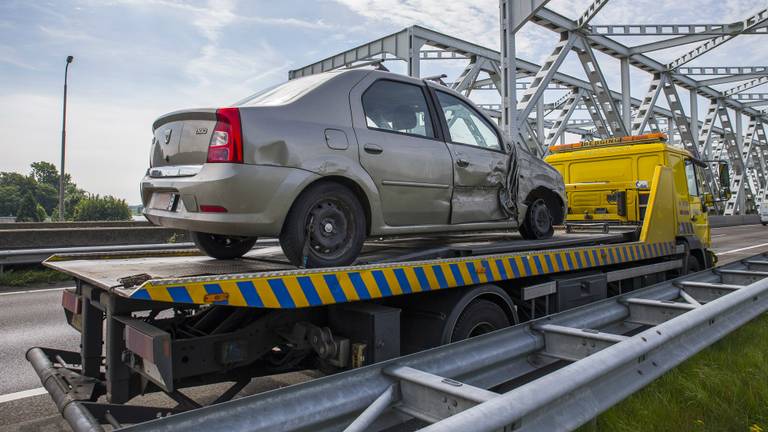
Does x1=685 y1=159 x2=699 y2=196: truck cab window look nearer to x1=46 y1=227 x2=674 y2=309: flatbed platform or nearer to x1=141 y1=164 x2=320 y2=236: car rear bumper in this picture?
x1=46 y1=227 x2=674 y2=309: flatbed platform

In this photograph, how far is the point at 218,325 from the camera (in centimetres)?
320

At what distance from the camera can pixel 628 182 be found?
7.04 m

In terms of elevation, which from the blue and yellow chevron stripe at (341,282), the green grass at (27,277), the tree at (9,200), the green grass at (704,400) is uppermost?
the tree at (9,200)

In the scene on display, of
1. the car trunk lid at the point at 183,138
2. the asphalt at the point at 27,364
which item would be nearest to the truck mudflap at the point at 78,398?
the asphalt at the point at 27,364

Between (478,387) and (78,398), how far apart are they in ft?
6.74

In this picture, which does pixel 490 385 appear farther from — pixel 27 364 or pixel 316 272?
pixel 27 364

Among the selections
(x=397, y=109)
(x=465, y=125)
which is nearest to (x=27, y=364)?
(x=397, y=109)

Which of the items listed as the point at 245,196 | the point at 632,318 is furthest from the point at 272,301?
the point at 632,318

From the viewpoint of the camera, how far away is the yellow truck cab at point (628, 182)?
6961mm

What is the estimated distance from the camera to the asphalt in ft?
11.1

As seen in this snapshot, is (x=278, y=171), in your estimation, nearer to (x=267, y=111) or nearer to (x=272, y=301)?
(x=267, y=111)

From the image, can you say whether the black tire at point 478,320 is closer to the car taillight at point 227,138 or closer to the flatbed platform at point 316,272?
the flatbed platform at point 316,272

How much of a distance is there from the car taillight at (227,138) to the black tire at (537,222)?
10.1 feet

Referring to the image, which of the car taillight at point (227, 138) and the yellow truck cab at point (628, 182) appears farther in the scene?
the yellow truck cab at point (628, 182)
